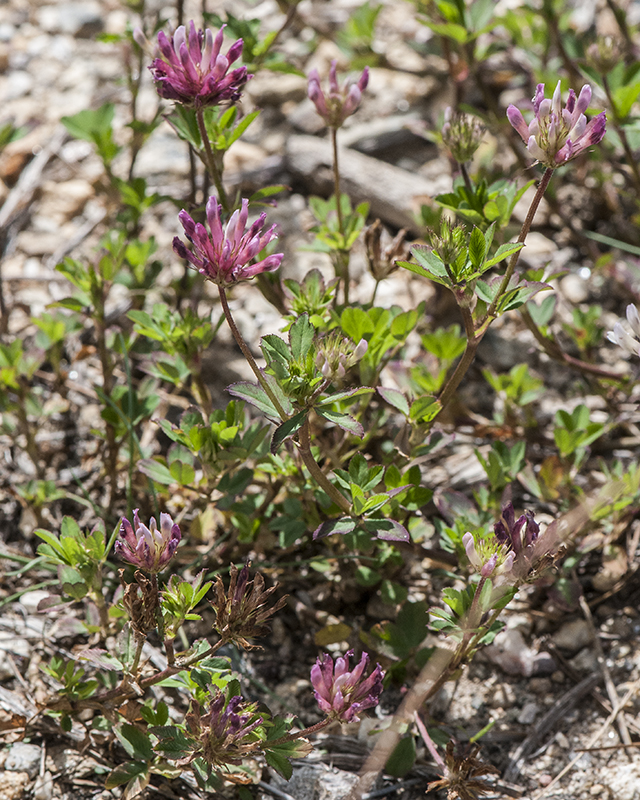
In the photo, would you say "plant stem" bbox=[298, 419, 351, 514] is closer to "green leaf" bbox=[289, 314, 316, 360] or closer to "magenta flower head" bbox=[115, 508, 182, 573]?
"green leaf" bbox=[289, 314, 316, 360]

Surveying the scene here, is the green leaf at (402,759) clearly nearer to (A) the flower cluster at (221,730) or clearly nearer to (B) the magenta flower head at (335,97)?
(A) the flower cluster at (221,730)

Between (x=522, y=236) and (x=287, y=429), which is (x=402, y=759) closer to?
(x=287, y=429)

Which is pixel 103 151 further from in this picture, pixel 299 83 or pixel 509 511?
pixel 509 511

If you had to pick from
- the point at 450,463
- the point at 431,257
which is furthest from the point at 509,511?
the point at 450,463

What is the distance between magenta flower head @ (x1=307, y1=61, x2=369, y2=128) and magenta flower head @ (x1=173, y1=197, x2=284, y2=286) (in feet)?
2.77

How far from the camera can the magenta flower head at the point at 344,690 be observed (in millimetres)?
2078

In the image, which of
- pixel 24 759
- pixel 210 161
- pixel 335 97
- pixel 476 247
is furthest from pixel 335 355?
pixel 24 759

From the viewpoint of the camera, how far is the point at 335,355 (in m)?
2.24

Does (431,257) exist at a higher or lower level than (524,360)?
higher

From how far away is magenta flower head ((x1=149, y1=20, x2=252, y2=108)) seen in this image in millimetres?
2152

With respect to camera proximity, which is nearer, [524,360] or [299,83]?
[524,360]

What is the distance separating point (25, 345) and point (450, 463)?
82.4 inches

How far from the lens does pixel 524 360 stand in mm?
3609

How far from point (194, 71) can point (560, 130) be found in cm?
100
